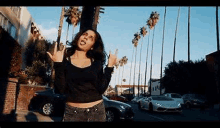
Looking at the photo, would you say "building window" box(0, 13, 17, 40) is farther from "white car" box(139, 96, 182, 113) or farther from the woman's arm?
the woman's arm

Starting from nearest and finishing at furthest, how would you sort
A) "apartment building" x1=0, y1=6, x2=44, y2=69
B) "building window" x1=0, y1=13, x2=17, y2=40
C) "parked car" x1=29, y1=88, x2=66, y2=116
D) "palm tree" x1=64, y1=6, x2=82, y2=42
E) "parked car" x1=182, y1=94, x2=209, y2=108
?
"parked car" x1=29, y1=88, x2=66, y2=116 < "building window" x1=0, y1=13, x2=17, y2=40 < "apartment building" x1=0, y1=6, x2=44, y2=69 < "parked car" x1=182, y1=94, x2=209, y2=108 < "palm tree" x1=64, y1=6, x2=82, y2=42

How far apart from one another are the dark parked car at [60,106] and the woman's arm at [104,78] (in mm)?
7156

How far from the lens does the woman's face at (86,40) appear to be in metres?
2.18

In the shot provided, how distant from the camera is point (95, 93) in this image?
2029 millimetres

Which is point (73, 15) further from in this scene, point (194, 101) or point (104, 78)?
point (104, 78)

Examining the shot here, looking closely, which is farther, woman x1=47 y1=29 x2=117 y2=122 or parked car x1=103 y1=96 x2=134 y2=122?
parked car x1=103 y1=96 x2=134 y2=122

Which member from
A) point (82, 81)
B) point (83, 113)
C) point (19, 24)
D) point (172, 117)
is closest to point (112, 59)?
point (82, 81)

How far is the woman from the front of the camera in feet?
6.53

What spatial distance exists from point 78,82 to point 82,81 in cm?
4

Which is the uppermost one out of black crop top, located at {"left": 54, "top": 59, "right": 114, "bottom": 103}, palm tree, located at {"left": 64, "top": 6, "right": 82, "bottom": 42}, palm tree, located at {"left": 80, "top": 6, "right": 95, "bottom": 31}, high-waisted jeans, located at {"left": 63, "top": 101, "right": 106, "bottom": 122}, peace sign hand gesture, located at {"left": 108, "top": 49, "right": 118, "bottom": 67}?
palm tree, located at {"left": 64, "top": 6, "right": 82, "bottom": 42}

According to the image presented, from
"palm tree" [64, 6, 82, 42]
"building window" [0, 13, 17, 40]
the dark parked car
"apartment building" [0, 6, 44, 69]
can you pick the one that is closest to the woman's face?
the dark parked car

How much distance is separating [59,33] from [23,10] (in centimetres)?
697

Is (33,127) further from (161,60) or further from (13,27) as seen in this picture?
(161,60)

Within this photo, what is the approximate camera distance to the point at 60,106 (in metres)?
10.1
